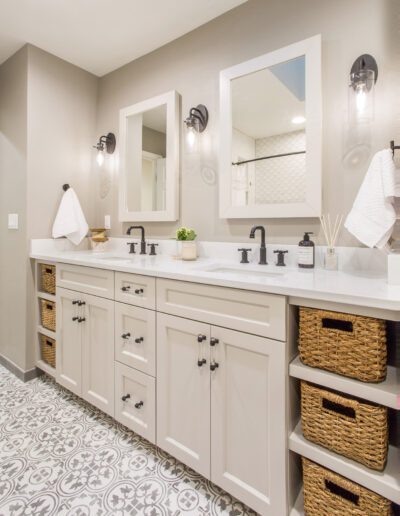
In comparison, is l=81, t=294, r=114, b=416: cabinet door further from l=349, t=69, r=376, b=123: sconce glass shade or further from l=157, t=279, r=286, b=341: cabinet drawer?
l=349, t=69, r=376, b=123: sconce glass shade

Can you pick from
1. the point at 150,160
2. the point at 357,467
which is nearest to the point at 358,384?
the point at 357,467

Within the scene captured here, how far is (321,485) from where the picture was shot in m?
0.98

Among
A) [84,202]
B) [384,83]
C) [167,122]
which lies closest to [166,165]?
[167,122]

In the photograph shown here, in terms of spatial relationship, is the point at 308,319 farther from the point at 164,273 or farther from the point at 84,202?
the point at 84,202

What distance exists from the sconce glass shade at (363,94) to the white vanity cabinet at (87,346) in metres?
1.53

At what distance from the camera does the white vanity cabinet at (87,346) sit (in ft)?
5.26

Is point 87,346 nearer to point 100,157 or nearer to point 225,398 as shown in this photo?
point 225,398

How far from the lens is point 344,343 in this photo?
0.93m

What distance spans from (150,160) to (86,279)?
99cm

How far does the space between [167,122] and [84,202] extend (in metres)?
1.02

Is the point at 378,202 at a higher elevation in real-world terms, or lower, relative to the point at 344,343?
higher

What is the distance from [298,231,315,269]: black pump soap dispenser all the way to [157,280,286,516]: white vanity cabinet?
0.52m

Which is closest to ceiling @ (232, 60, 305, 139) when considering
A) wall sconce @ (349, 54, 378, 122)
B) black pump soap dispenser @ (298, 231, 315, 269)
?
wall sconce @ (349, 54, 378, 122)

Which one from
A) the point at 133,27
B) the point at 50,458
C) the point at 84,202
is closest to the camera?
the point at 50,458
